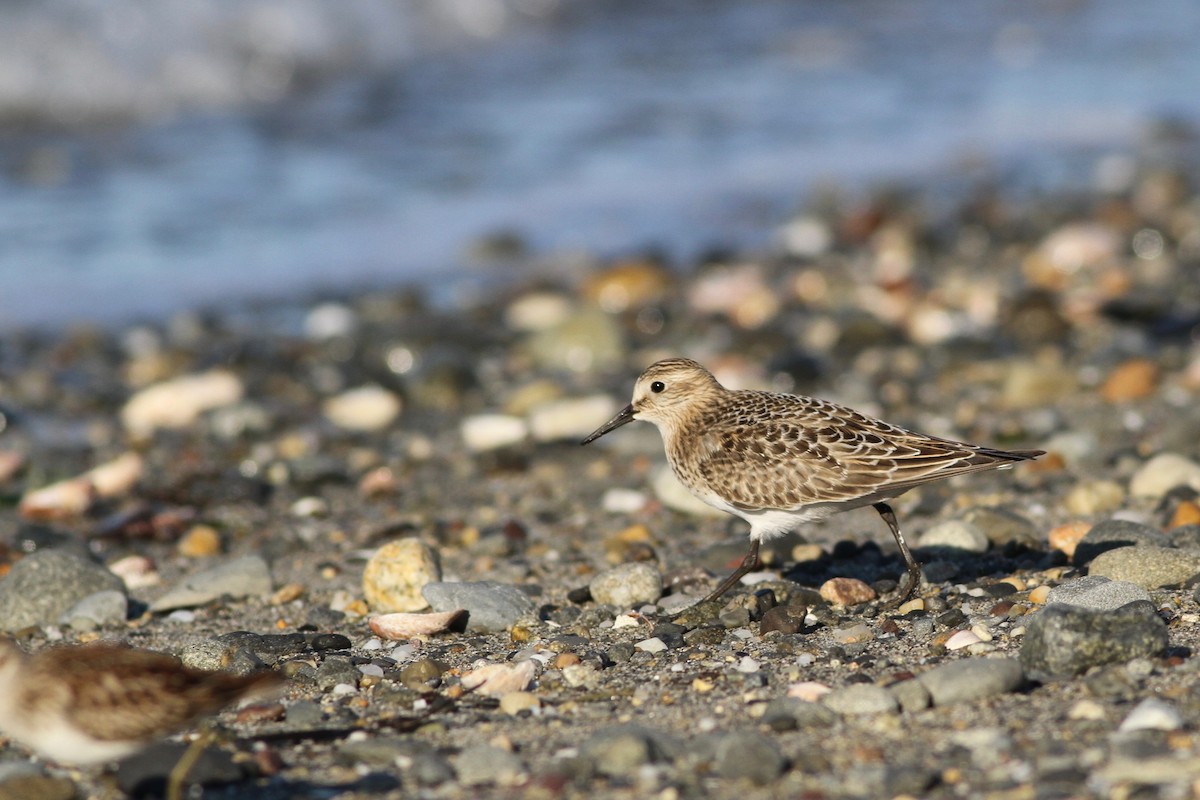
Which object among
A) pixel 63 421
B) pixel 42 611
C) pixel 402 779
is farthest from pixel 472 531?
pixel 63 421

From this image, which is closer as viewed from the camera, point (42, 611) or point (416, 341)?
point (42, 611)

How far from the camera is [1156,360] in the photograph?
952cm

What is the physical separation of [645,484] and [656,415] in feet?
5.06

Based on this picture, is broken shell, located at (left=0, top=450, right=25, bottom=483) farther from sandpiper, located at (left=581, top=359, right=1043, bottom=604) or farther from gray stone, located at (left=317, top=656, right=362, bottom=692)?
sandpiper, located at (left=581, top=359, right=1043, bottom=604)

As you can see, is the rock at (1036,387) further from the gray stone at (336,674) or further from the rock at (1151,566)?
the gray stone at (336,674)

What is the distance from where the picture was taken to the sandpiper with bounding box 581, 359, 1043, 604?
5.70 m

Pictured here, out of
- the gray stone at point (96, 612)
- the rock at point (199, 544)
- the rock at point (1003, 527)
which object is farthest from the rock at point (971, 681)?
the rock at point (199, 544)

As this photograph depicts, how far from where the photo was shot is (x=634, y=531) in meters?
7.11

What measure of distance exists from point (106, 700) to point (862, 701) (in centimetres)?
227

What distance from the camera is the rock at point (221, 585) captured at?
6.41 meters

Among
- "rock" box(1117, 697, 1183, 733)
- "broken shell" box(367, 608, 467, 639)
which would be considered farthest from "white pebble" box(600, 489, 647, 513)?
"rock" box(1117, 697, 1183, 733)

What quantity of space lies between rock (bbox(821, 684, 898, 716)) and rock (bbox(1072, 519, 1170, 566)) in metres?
1.86

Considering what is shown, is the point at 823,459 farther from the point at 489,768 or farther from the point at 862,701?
the point at 489,768

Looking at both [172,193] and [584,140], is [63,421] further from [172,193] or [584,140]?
[584,140]
